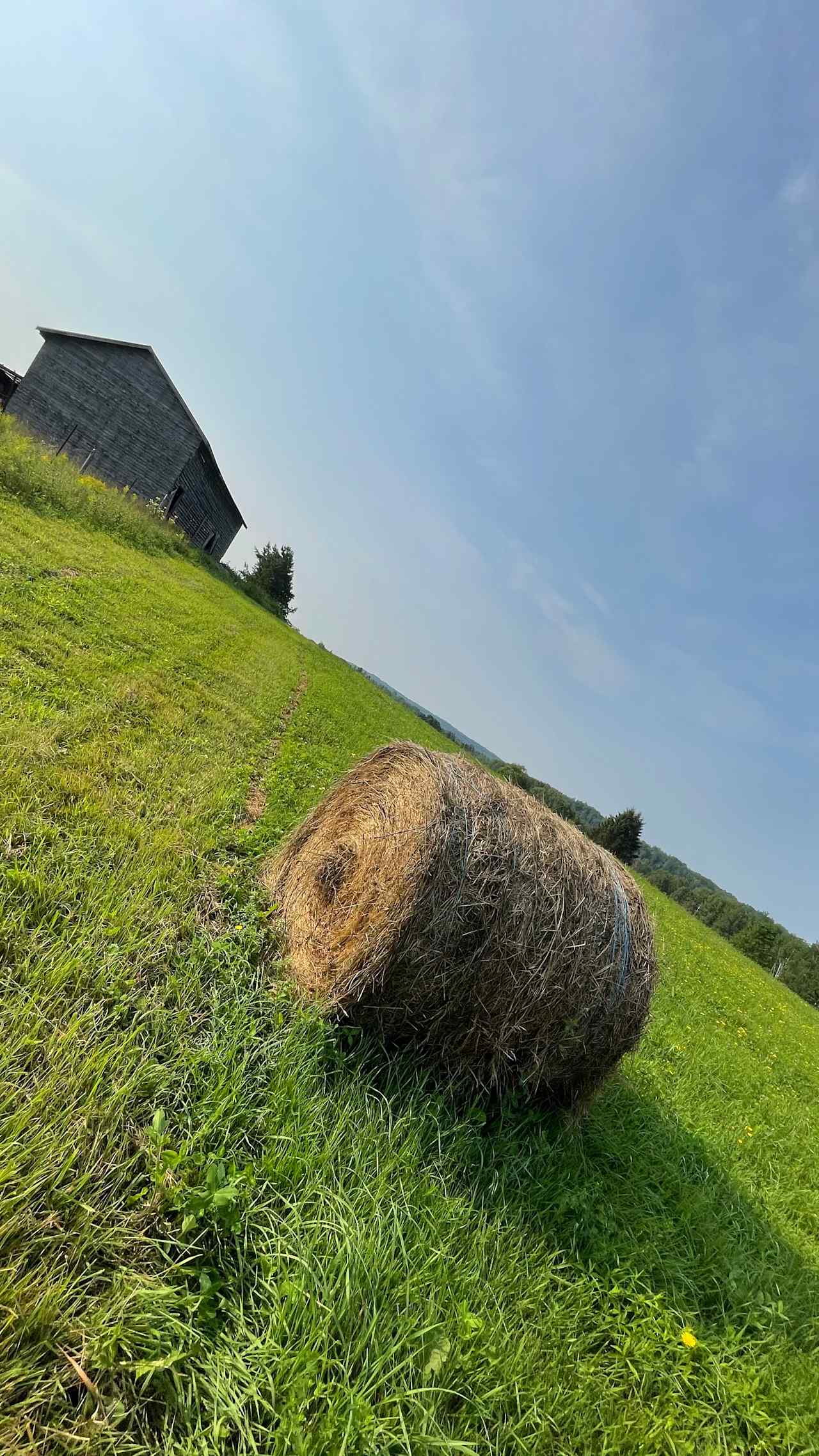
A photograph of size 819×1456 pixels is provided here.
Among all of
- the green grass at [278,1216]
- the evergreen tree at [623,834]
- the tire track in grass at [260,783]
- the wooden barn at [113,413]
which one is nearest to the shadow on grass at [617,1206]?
the green grass at [278,1216]

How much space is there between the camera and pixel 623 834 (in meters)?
44.7

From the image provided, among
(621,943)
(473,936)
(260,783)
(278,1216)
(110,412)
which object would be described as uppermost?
(110,412)

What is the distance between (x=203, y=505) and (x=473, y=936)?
3495cm

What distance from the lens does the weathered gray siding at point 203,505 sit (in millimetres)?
29545

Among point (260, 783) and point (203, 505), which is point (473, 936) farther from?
point (203, 505)

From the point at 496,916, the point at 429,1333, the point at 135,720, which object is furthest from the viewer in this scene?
the point at 135,720

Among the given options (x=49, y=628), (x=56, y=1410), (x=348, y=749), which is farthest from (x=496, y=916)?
(x=348, y=749)

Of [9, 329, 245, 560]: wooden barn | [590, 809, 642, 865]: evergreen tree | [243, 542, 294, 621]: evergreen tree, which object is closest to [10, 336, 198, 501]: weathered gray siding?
[9, 329, 245, 560]: wooden barn

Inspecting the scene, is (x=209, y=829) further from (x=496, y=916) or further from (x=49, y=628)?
(x=49, y=628)

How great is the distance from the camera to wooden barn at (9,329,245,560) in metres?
26.2

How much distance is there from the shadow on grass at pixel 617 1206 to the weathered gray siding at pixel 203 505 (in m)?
31.3

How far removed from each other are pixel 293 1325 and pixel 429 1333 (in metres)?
0.55

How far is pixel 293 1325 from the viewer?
191 centimetres

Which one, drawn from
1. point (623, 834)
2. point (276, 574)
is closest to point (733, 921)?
point (623, 834)
